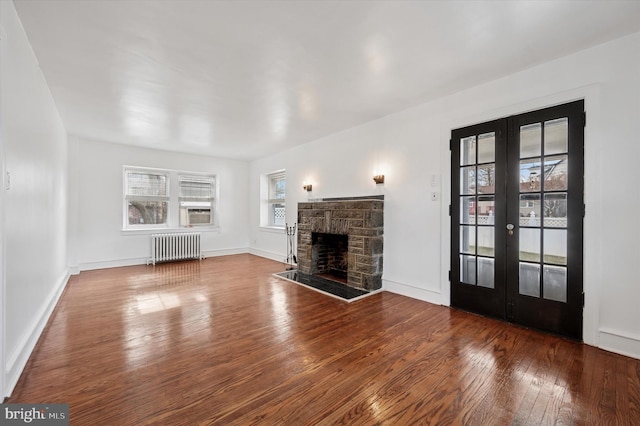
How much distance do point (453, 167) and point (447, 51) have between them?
139 cm

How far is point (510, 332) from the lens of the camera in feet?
8.83

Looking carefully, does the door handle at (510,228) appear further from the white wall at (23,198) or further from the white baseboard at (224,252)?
the white baseboard at (224,252)

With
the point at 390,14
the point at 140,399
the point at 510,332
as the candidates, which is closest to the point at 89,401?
the point at 140,399

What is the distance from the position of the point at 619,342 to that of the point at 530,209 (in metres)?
1.31

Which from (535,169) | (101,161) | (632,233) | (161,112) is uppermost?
(161,112)

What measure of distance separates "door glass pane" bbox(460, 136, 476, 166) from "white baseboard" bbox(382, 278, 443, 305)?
5.64 feet

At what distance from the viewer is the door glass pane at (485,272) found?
306 centimetres

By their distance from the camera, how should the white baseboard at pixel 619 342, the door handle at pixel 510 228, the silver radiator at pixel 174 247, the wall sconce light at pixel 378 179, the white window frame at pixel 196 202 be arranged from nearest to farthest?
the white baseboard at pixel 619 342 → the door handle at pixel 510 228 → the wall sconce light at pixel 378 179 → the silver radiator at pixel 174 247 → the white window frame at pixel 196 202

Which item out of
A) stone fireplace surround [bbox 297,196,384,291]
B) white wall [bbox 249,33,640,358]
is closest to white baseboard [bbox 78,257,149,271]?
stone fireplace surround [bbox 297,196,384,291]

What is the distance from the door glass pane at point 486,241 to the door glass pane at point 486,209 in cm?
8

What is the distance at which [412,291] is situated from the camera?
378 centimetres

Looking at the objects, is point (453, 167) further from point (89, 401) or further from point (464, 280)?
point (89, 401)

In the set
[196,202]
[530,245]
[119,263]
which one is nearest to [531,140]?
[530,245]

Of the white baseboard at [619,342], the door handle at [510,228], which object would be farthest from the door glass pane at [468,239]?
the white baseboard at [619,342]
